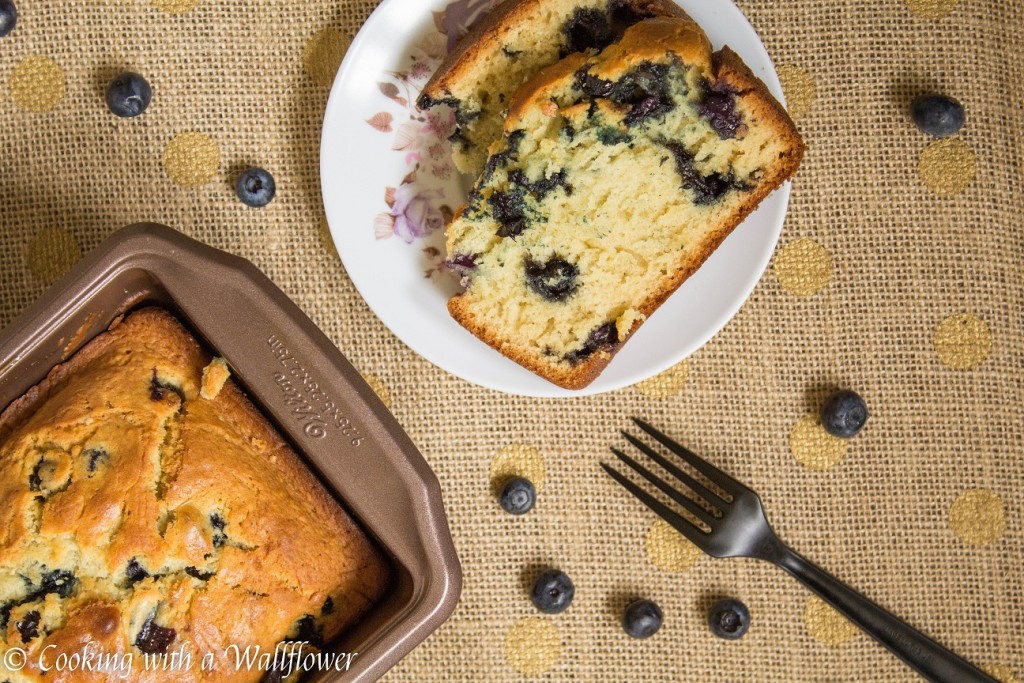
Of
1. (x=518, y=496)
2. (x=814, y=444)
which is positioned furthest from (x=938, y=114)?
(x=518, y=496)

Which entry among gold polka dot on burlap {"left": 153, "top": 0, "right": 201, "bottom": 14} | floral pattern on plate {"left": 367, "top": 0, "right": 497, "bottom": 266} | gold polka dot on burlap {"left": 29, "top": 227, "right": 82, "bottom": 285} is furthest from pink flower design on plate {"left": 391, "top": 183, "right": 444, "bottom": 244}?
gold polka dot on burlap {"left": 29, "top": 227, "right": 82, "bottom": 285}

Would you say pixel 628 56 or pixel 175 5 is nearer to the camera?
pixel 628 56

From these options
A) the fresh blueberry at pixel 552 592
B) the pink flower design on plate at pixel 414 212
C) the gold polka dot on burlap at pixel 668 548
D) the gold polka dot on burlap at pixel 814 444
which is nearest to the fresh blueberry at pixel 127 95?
the pink flower design on plate at pixel 414 212

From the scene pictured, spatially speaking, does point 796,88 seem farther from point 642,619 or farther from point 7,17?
A: point 7,17

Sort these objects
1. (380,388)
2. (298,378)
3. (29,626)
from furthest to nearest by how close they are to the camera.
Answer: (380,388) < (298,378) < (29,626)

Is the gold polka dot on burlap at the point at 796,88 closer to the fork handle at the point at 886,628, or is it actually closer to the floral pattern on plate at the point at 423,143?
the floral pattern on plate at the point at 423,143

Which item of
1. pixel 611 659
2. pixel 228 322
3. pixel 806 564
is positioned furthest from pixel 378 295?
pixel 806 564

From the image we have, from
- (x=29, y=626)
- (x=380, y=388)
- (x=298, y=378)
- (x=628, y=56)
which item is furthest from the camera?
(x=380, y=388)
